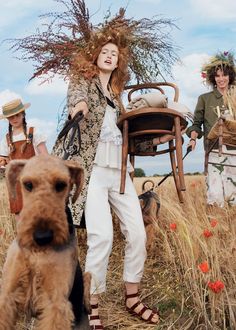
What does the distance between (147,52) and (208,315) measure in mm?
2893

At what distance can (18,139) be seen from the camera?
19.9ft

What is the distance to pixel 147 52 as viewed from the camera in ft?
19.3

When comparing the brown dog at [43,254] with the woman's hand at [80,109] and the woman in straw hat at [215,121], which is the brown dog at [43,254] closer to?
the woman's hand at [80,109]

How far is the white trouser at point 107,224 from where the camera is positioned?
440 cm

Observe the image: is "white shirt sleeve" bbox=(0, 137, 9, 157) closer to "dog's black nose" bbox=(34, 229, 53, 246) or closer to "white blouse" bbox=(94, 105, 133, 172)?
"white blouse" bbox=(94, 105, 133, 172)

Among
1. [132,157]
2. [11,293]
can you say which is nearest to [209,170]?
[132,157]

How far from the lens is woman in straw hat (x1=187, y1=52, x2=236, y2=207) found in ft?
23.1

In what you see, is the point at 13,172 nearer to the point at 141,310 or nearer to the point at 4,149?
the point at 141,310

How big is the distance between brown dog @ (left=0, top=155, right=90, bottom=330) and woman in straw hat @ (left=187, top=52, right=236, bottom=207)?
3971 mm

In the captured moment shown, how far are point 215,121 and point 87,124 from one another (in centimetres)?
313

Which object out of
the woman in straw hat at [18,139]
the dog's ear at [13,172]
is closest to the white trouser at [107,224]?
the dog's ear at [13,172]

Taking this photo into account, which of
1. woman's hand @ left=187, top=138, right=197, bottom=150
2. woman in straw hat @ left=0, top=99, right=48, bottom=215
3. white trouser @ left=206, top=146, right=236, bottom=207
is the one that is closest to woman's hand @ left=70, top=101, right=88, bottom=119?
woman in straw hat @ left=0, top=99, right=48, bottom=215

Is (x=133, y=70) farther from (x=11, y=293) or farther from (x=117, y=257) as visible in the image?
(x=11, y=293)

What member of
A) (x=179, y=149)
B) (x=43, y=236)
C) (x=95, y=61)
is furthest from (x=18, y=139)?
(x=43, y=236)
